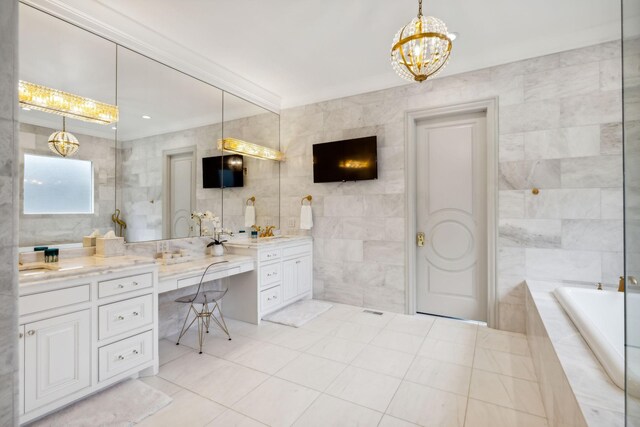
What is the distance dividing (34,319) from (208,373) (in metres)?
1.14

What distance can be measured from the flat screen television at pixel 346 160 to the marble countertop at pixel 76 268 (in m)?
2.29

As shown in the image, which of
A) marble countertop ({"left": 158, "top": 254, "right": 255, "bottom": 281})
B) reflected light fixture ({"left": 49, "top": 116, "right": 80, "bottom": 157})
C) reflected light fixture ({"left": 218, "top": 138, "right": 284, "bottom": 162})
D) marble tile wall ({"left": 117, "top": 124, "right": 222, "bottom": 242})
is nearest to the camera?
reflected light fixture ({"left": 49, "top": 116, "right": 80, "bottom": 157})

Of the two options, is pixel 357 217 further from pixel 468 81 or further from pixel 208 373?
pixel 208 373

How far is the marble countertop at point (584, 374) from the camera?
1.06 metres

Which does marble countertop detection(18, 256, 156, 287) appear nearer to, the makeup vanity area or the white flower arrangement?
the makeup vanity area

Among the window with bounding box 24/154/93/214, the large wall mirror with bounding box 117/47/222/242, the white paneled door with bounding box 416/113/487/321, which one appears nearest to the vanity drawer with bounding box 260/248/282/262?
the large wall mirror with bounding box 117/47/222/242

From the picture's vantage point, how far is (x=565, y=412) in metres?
1.30

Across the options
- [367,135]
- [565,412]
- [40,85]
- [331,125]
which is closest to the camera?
[565,412]

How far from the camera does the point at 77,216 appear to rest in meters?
2.24

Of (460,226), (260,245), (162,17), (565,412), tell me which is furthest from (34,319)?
(460,226)

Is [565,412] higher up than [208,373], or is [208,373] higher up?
[565,412]

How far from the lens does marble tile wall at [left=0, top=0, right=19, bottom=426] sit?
0.69 metres

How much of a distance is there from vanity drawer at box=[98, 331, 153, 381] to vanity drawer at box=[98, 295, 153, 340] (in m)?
0.08

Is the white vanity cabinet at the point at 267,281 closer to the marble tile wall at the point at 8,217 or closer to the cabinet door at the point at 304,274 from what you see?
the cabinet door at the point at 304,274
